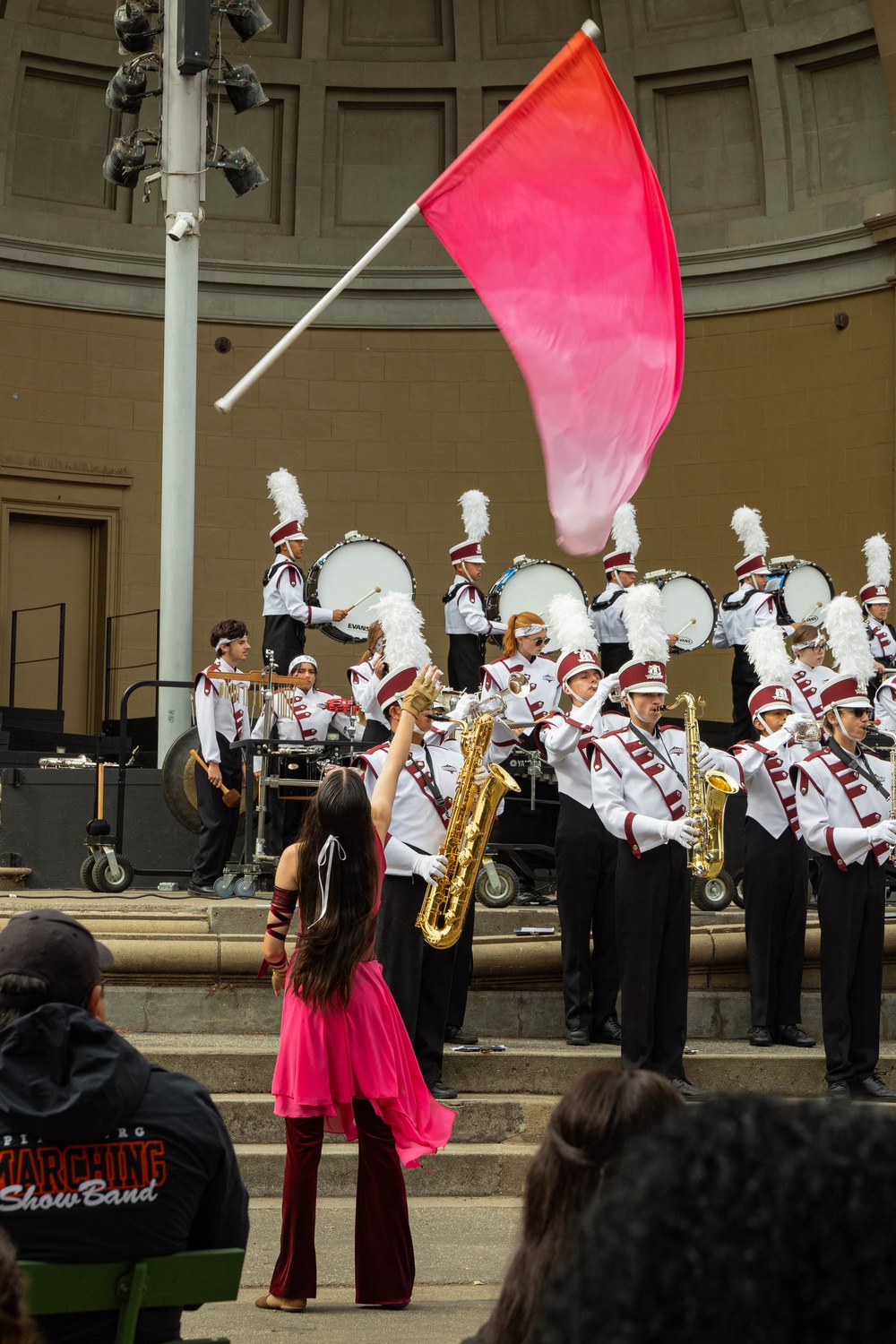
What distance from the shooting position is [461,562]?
520 inches

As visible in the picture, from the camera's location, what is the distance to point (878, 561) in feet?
47.8

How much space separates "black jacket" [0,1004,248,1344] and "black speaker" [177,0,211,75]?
35.3 feet

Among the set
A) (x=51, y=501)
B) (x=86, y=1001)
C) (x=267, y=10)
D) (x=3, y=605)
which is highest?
(x=267, y=10)

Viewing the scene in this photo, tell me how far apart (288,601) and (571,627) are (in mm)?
3540

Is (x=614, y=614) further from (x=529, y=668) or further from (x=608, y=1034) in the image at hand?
(x=608, y=1034)

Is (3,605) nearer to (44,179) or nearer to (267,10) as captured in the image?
(44,179)

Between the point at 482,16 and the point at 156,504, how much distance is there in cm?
670

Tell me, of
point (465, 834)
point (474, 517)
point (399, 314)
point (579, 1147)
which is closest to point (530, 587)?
point (474, 517)

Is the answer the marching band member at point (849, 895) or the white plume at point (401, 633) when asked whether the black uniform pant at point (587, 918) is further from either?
the white plume at point (401, 633)

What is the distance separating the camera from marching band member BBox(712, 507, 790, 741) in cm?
1334

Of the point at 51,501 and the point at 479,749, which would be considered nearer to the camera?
the point at 479,749

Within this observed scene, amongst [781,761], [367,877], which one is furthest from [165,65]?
[367,877]

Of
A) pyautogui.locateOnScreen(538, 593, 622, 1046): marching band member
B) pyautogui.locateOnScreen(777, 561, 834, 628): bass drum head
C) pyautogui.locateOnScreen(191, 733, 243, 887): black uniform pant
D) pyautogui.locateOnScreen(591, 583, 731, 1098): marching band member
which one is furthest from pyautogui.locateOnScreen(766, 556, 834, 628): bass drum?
pyautogui.locateOnScreen(591, 583, 731, 1098): marching band member

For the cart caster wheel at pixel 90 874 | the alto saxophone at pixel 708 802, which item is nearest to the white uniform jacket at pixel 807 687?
the alto saxophone at pixel 708 802
